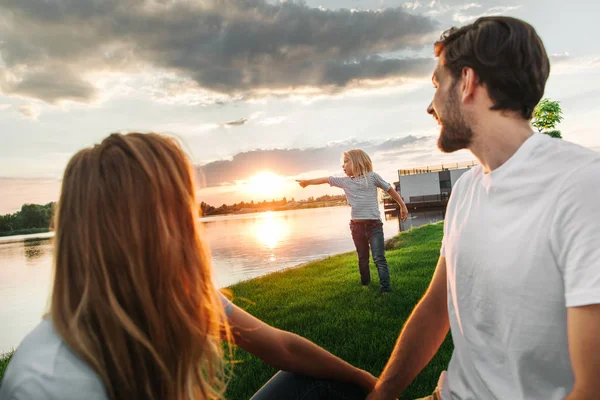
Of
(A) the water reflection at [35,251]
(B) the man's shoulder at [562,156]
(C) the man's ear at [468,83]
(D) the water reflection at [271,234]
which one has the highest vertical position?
(C) the man's ear at [468,83]

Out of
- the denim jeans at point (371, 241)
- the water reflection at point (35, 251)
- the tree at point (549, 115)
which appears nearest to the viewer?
the denim jeans at point (371, 241)

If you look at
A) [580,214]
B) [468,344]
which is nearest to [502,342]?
[468,344]

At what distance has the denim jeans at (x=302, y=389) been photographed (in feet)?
6.26

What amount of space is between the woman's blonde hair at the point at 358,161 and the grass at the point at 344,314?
2.31 metres

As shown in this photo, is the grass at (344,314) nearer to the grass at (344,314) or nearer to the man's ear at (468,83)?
the grass at (344,314)

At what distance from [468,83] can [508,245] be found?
77cm

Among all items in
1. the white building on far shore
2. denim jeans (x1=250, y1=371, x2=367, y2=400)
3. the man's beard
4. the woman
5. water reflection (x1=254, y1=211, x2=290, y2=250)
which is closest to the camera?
the woman

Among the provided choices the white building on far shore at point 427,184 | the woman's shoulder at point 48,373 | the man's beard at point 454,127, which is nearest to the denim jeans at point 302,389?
the woman's shoulder at point 48,373

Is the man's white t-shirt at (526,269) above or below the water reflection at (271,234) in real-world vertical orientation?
above

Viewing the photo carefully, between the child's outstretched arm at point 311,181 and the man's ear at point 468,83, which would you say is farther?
the child's outstretched arm at point 311,181

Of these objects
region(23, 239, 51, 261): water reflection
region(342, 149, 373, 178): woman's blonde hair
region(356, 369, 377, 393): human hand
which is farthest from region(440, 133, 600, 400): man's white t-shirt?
region(23, 239, 51, 261): water reflection

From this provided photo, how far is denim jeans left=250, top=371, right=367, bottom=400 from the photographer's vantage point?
75.2 inches

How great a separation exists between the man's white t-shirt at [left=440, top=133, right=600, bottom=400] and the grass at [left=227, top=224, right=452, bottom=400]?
1.23m

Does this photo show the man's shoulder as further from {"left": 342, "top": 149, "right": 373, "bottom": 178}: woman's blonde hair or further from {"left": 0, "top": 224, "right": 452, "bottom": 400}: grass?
{"left": 342, "top": 149, "right": 373, "bottom": 178}: woman's blonde hair
